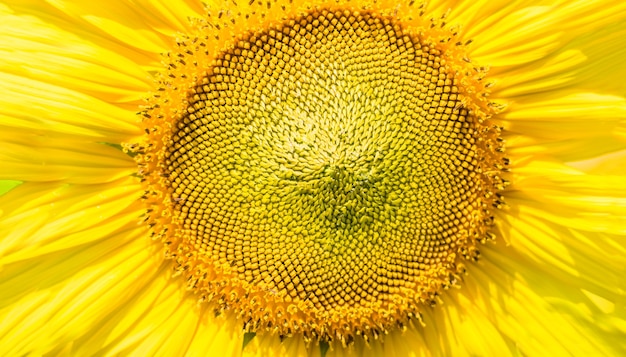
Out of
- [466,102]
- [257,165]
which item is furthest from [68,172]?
[466,102]

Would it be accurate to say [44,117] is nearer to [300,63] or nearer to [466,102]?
[300,63]

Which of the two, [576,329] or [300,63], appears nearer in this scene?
[300,63]

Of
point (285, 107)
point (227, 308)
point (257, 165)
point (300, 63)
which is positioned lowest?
point (227, 308)

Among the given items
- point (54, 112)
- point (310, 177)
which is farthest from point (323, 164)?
point (54, 112)

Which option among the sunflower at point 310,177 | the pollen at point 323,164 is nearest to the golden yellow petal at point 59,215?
the sunflower at point 310,177

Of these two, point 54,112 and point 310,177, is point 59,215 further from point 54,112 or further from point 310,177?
point 310,177

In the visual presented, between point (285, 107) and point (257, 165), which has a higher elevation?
point (285, 107)
